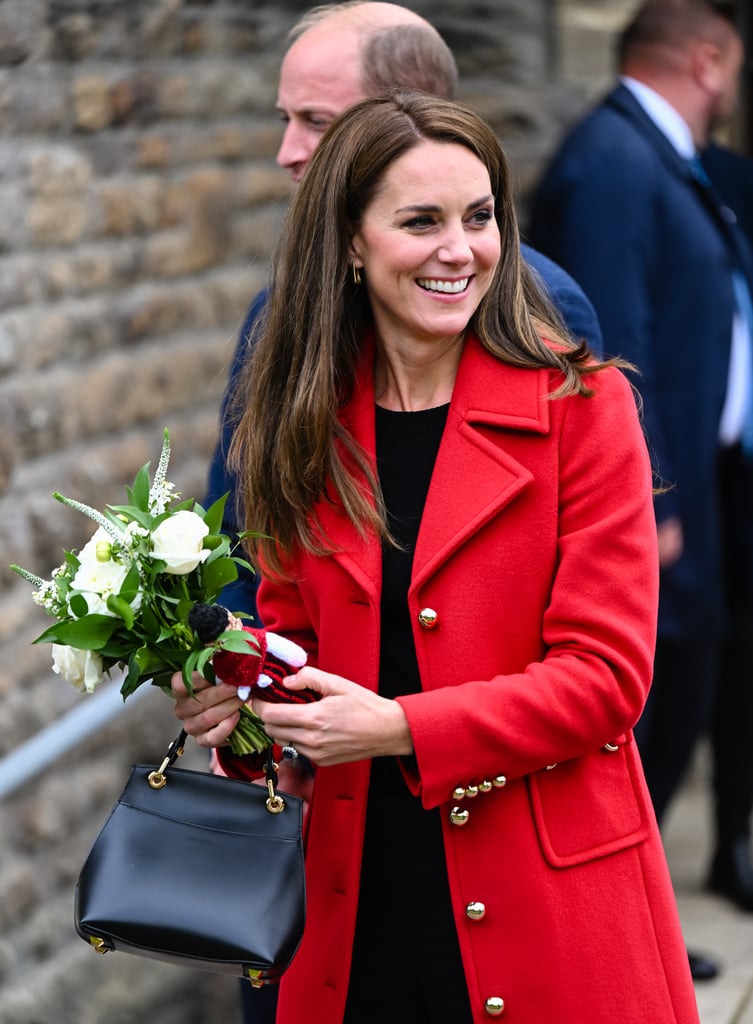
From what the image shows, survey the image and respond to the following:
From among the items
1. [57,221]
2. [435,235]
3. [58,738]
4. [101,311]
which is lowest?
[58,738]

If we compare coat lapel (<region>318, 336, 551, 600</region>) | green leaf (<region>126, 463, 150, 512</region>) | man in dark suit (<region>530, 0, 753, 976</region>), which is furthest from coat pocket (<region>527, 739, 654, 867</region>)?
man in dark suit (<region>530, 0, 753, 976</region>)

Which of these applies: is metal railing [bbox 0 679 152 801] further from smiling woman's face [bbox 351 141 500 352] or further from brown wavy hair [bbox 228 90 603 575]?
smiling woman's face [bbox 351 141 500 352]

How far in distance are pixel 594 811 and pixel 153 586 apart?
0.72 metres

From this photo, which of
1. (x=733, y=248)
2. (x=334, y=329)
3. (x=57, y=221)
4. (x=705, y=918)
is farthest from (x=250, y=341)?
(x=705, y=918)

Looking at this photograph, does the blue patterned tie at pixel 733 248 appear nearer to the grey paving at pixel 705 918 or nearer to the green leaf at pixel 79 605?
the grey paving at pixel 705 918

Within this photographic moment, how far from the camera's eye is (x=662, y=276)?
4348mm

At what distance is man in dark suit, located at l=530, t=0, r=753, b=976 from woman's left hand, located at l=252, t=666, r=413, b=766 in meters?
1.75

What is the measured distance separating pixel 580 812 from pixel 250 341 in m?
1.03

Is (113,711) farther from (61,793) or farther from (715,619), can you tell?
(715,619)

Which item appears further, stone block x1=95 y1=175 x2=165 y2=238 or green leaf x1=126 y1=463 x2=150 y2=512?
stone block x1=95 y1=175 x2=165 y2=238

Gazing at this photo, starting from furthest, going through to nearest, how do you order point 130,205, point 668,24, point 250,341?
point 668,24 < point 130,205 < point 250,341

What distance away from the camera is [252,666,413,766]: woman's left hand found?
7.55 feet

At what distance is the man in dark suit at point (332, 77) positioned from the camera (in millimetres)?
3113

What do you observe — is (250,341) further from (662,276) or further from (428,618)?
(662,276)
